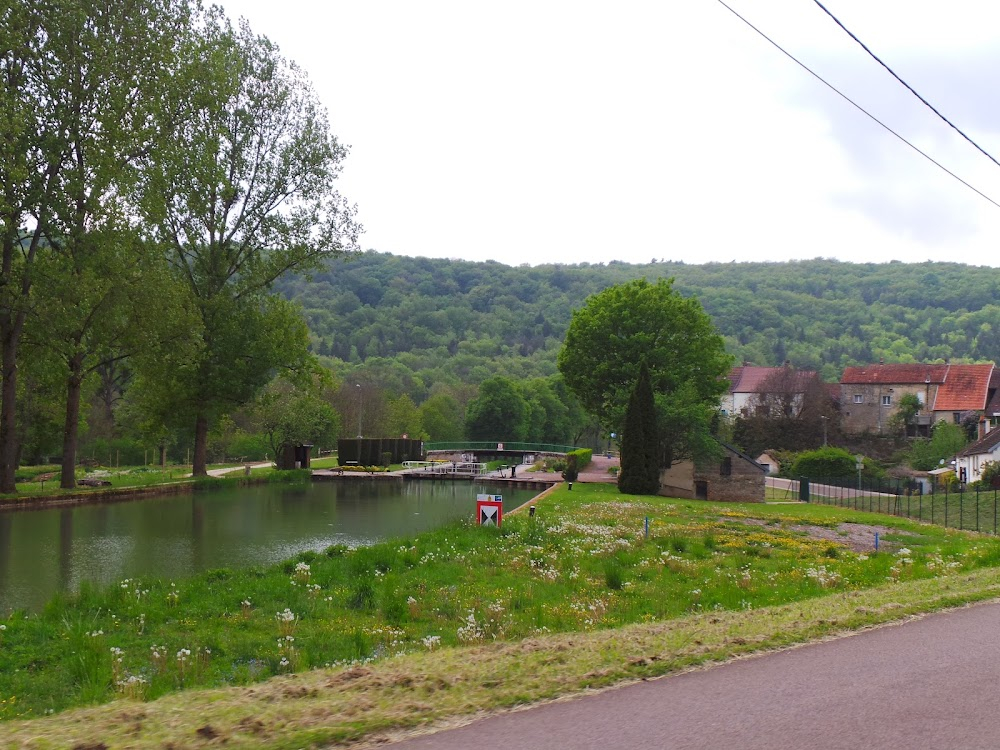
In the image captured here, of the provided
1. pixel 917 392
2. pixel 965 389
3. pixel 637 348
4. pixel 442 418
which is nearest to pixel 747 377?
pixel 917 392

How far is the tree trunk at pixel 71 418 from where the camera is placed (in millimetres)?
32188

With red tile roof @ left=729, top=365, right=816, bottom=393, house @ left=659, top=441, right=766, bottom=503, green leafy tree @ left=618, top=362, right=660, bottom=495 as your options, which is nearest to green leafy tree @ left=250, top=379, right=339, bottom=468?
green leafy tree @ left=618, top=362, right=660, bottom=495

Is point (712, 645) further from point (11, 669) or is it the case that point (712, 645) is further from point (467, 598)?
point (11, 669)

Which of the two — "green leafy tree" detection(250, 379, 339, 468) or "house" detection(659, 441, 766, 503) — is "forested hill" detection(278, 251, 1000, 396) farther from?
"house" detection(659, 441, 766, 503)

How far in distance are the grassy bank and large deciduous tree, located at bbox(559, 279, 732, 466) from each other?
3360 centimetres

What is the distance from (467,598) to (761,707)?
680 centimetres

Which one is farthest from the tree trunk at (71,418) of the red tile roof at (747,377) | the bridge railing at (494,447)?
the red tile roof at (747,377)

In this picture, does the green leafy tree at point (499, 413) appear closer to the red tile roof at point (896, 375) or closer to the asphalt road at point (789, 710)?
the red tile roof at point (896, 375)

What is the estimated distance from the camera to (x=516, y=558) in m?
15.9

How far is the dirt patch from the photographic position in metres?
21.3

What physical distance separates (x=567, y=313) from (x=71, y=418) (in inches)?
5390

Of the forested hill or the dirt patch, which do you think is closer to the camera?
the dirt patch

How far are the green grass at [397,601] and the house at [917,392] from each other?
6884 cm

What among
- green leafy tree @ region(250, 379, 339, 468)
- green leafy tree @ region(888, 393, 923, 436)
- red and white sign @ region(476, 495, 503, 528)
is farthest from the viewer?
green leafy tree @ region(888, 393, 923, 436)
